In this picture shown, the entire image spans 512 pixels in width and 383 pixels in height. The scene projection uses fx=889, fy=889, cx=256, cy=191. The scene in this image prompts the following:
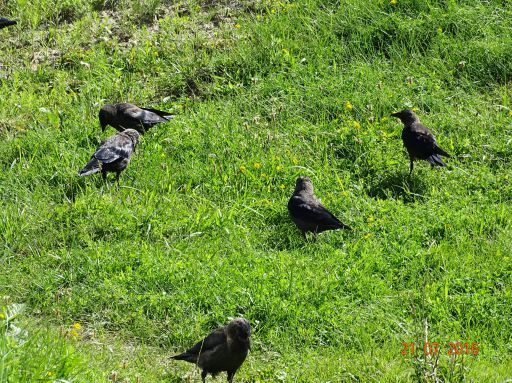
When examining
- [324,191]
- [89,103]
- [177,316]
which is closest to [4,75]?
[89,103]

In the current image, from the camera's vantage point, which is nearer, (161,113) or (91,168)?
(91,168)

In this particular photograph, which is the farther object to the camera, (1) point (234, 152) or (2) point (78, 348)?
(1) point (234, 152)

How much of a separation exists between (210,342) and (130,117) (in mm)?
4671

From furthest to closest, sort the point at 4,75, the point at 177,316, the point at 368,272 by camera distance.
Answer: the point at 4,75
the point at 368,272
the point at 177,316

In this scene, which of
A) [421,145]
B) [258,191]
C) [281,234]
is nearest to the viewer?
[281,234]

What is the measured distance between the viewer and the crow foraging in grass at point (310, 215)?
8984 millimetres

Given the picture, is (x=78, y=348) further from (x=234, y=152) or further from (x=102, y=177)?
(x=234, y=152)

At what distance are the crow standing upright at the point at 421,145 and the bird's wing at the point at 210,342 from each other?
3900mm

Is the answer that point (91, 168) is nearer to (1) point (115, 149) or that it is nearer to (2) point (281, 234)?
(1) point (115, 149)

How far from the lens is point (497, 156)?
10453 millimetres

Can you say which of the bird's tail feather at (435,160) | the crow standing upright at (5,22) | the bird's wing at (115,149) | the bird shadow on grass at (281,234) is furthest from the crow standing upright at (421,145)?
the crow standing upright at (5,22)

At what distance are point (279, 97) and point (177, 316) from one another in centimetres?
445

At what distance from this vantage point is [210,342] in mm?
7023

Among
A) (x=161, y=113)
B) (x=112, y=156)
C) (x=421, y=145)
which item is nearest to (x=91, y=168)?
(x=112, y=156)
